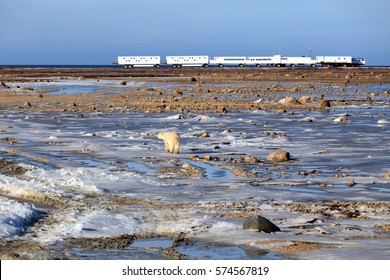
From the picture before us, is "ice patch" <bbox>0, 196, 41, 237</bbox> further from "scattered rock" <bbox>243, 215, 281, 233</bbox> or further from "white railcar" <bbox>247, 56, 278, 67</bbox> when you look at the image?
"white railcar" <bbox>247, 56, 278, 67</bbox>

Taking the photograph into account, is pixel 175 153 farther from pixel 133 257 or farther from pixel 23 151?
pixel 133 257

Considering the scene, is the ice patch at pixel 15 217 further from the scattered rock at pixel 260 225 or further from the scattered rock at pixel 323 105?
the scattered rock at pixel 323 105

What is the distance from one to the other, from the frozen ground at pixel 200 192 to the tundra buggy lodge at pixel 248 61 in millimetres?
119667

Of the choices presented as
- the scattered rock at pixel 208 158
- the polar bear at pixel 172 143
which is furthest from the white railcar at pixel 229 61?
the scattered rock at pixel 208 158

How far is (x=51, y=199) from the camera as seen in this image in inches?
521

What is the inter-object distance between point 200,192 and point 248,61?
138 m

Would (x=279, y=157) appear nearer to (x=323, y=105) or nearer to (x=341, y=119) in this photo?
(x=341, y=119)

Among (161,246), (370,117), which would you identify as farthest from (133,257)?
(370,117)

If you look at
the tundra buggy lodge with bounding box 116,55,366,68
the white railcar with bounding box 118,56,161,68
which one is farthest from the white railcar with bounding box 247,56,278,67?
the white railcar with bounding box 118,56,161,68

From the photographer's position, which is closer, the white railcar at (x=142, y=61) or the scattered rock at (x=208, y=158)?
the scattered rock at (x=208, y=158)

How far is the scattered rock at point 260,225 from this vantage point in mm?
10703

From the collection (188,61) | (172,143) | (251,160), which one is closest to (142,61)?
(188,61)

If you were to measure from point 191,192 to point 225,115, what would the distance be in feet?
55.6

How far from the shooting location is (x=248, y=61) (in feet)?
496
